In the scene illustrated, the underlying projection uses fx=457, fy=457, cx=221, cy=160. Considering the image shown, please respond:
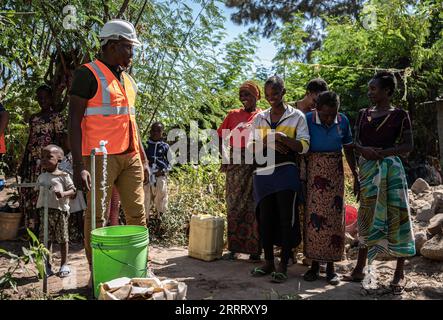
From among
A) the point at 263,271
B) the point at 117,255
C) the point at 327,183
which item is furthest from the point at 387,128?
the point at 117,255

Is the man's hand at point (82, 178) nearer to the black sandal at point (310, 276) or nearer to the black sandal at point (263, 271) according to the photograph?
the black sandal at point (263, 271)

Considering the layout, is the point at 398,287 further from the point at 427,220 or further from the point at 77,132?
the point at 77,132

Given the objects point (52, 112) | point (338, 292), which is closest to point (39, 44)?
point (52, 112)

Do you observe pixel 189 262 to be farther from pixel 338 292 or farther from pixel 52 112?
Answer: pixel 52 112

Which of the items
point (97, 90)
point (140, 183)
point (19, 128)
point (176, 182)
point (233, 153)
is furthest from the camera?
point (176, 182)

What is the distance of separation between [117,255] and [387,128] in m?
2.24

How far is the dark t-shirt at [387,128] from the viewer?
356 cm

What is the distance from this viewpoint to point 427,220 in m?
5.14

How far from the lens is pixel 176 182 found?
6.92m

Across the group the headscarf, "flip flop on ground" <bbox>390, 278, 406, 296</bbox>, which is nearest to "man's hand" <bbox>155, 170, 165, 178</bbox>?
the headscarf

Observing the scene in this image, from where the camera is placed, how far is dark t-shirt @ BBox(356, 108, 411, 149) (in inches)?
140

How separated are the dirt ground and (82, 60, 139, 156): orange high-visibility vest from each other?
102cm

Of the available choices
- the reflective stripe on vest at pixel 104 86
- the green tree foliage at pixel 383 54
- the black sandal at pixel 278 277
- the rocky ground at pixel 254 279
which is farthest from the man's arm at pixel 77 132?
the green tree foliage at pixel 383 54

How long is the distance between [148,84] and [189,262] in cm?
241
